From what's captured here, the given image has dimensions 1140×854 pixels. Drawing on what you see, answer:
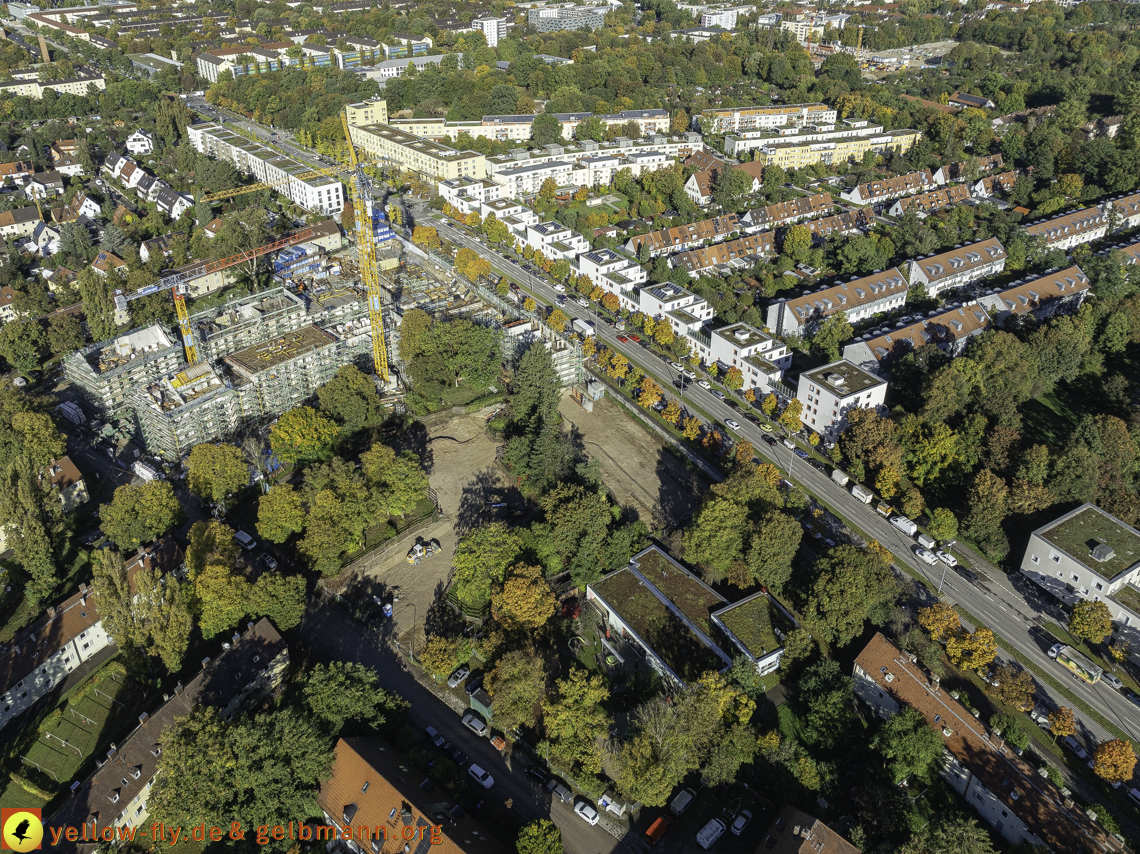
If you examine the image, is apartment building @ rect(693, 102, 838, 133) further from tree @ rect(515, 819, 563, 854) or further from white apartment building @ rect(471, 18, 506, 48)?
tree @ rect(515, 819, 563, 854)

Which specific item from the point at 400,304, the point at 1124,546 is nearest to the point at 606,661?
the point at 1124,546

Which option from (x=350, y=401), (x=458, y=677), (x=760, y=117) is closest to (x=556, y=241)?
(x=350, y=401)

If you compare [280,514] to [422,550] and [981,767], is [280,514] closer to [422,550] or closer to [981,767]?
[422,550]

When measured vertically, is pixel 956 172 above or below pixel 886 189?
above

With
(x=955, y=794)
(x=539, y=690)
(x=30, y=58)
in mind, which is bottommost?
(x=955, y=794)

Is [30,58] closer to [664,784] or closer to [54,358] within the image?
[54,358]

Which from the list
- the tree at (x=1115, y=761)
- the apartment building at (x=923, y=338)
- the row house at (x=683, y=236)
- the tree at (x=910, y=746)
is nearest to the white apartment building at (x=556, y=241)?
the row house at (x=683, y=236)
